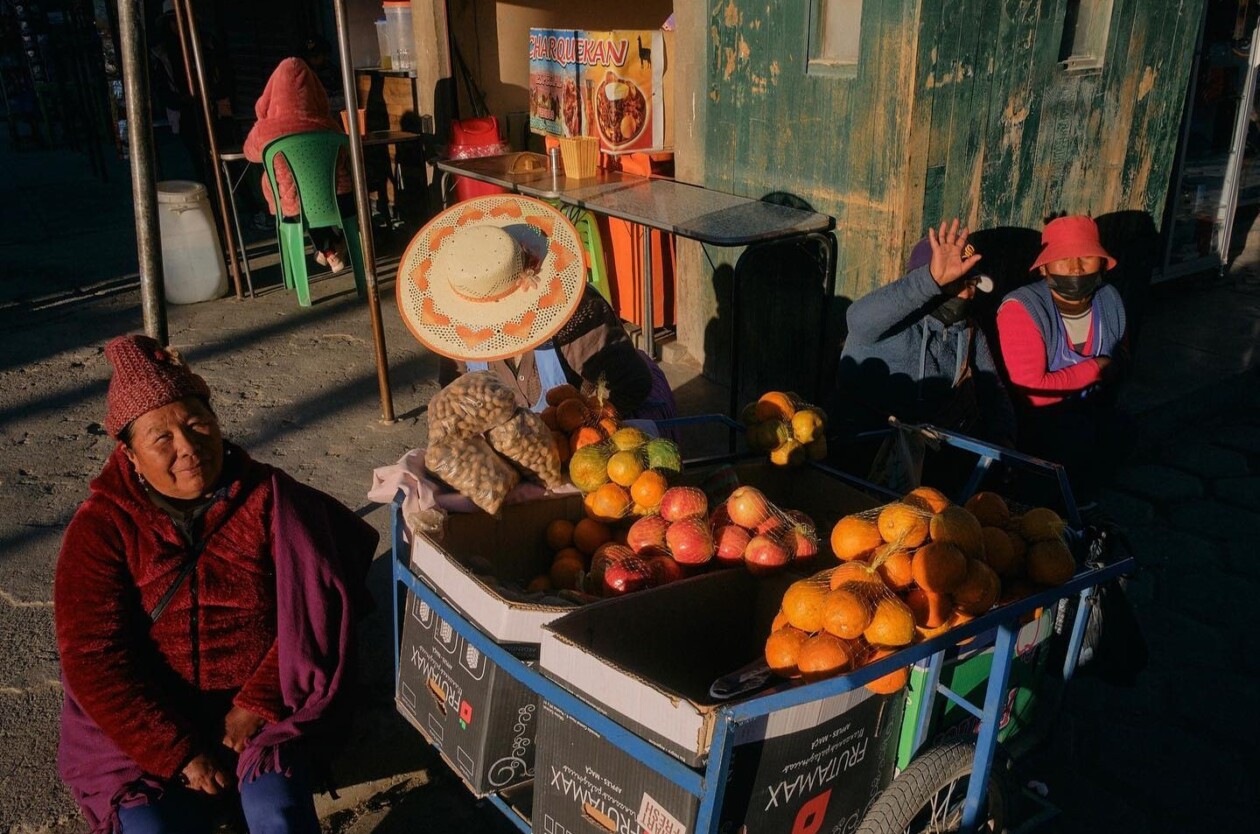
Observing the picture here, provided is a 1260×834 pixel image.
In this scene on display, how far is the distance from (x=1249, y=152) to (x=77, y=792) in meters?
8.66

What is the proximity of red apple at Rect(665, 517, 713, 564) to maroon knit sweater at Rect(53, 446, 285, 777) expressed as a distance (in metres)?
1.11

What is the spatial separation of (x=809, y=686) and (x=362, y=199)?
3.70 m

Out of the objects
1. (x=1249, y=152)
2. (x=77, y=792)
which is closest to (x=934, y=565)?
(x=77, y=792)

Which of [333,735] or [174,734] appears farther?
[333,735]

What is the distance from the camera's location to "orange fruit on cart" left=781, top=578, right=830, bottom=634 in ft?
7.01

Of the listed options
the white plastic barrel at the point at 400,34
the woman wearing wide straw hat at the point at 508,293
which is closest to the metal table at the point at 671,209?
the woman wearing wide straw hat at the point at 508,293

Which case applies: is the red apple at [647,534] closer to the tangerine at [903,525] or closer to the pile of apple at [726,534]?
the pile of apple at [726,534]

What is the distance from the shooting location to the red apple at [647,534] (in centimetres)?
266

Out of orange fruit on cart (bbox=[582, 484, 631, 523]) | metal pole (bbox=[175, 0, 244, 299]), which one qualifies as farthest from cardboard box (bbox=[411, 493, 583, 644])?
metal pole (bbox=[175, 0, 244, 299])

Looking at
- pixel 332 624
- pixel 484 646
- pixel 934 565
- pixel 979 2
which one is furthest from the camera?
pixel 979 2

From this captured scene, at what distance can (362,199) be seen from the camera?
4801 mm

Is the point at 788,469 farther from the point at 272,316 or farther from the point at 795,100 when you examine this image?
the point at 272,316

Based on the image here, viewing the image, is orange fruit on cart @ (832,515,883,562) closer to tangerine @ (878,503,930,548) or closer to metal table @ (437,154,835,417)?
tangerine @ (878,503,930,548)

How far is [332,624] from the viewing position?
2674 millimetres
